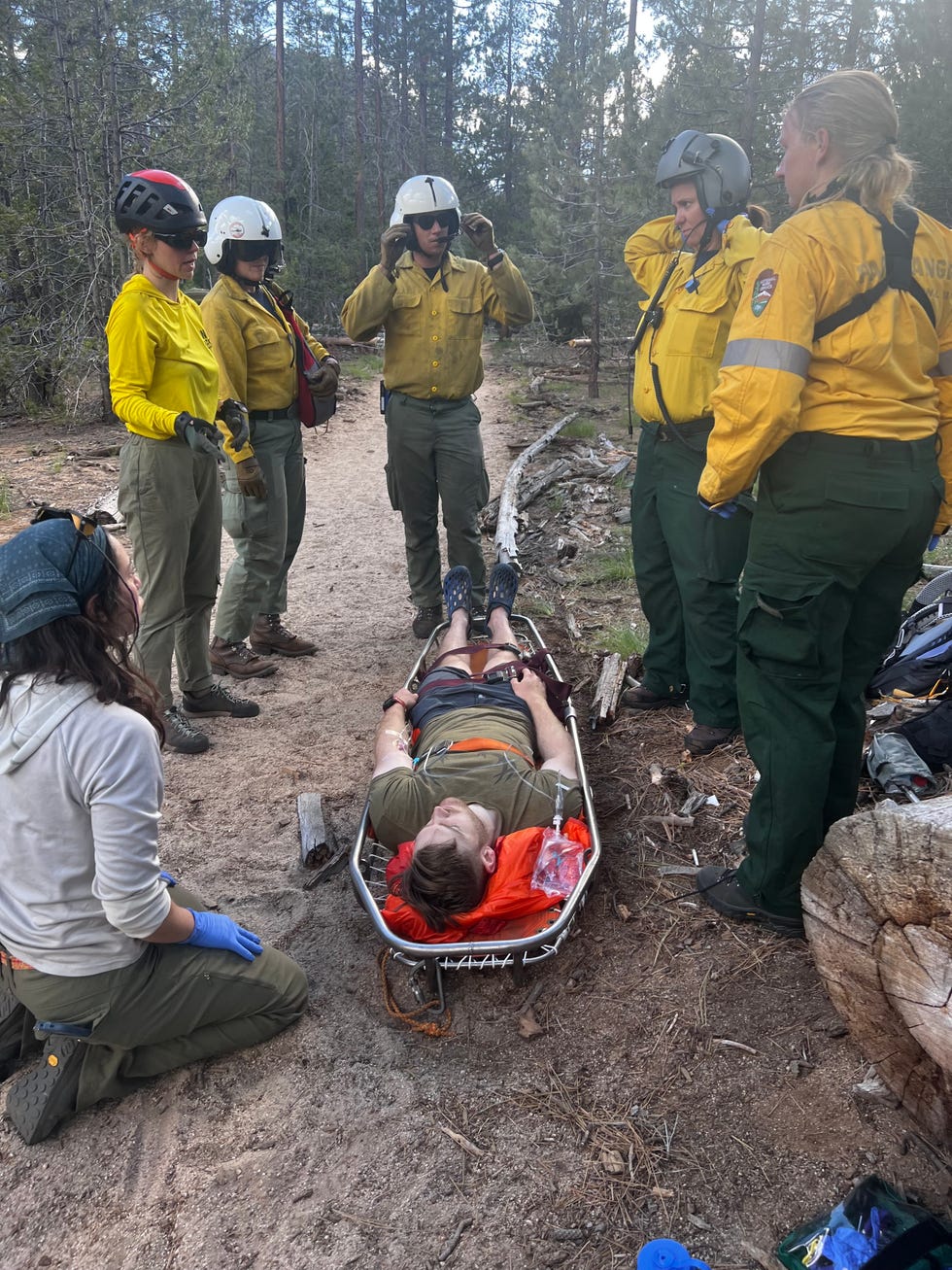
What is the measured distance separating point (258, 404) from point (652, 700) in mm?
2900

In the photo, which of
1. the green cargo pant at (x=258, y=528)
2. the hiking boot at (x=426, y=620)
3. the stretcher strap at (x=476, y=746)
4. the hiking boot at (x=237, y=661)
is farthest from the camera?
the hiking boot at (x=426, y=620)

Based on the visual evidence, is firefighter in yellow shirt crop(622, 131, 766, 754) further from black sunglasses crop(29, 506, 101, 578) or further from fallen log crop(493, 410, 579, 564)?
black sunglasses crop(29, 506, 101, 578)

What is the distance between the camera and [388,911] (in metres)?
3.05

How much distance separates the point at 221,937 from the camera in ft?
9.07

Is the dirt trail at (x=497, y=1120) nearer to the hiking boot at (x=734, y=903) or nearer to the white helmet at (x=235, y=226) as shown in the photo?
the hiking boot at (x=734, y=903)

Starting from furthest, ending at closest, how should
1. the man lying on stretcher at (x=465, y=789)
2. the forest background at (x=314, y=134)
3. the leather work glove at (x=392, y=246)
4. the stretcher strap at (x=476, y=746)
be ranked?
the forest background at (x=314, y=134)
the leather work glove at (x=392, y=246)
the stretcher strap at (x=476, y=746)
the man lying on stretcher at (x=465, y=789)

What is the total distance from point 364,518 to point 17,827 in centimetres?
725

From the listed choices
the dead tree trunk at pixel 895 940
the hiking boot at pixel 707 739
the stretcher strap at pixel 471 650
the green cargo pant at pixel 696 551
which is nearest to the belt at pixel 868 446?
the dead tree trunk at pixel 895 940

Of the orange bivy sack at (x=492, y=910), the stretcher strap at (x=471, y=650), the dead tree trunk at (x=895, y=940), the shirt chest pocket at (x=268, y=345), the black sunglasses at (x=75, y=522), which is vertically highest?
the shirt chest pocket at (x=268, y=345)

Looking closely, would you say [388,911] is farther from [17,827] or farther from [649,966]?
[17,827]

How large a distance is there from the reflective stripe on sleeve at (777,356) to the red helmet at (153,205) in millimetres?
2638

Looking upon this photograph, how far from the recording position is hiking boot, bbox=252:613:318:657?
5918 mm

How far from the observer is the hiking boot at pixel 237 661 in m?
5.59

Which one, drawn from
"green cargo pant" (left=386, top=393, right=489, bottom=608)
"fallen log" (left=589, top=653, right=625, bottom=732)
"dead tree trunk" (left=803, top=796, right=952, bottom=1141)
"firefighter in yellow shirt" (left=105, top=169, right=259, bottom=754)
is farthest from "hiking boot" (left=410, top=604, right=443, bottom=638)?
"dead tree trunk" (left=803, top=796, right=952, bottom=1141)
